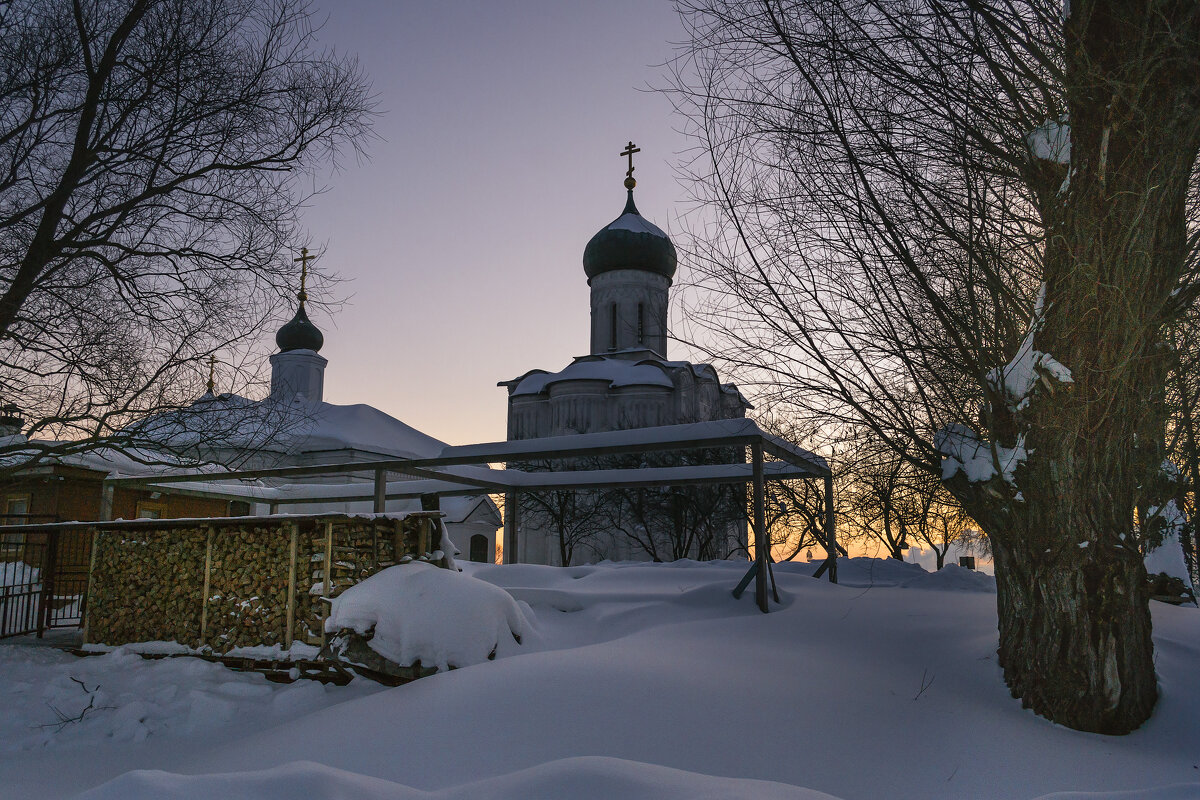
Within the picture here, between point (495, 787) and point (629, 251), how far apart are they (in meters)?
29.6

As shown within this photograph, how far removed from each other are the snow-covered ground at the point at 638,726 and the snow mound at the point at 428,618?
315 mm

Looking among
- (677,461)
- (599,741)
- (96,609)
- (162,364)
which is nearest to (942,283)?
(599,741)

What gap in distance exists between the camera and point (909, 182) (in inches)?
226

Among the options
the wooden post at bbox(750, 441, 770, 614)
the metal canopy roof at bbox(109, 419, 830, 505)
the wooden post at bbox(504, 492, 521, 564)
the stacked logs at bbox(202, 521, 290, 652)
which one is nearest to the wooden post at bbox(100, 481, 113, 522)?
the metal canopy roof at bbox(109, 419, 830, 505)

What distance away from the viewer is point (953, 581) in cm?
1209

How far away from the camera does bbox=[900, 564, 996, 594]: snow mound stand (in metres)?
11.7

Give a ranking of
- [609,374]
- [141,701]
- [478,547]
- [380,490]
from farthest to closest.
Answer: [478,547], [609,374], [380,490], [141,701]

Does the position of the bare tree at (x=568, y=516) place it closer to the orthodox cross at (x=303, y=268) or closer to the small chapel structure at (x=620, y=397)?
the small chapel structure at (x=620, y=397)

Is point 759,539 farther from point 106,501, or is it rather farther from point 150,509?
point 150,509

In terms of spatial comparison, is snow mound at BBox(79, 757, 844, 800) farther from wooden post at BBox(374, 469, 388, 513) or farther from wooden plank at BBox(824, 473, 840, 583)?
wooden plank at BBox(824, 473, 840, 583)

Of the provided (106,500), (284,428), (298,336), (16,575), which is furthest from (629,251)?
(284,428)

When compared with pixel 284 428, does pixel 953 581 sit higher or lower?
lower

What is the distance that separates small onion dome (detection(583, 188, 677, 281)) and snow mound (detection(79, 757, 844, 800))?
96.1ft

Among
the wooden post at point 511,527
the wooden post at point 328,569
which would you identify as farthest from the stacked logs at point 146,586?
the wooden post at point 511,527
